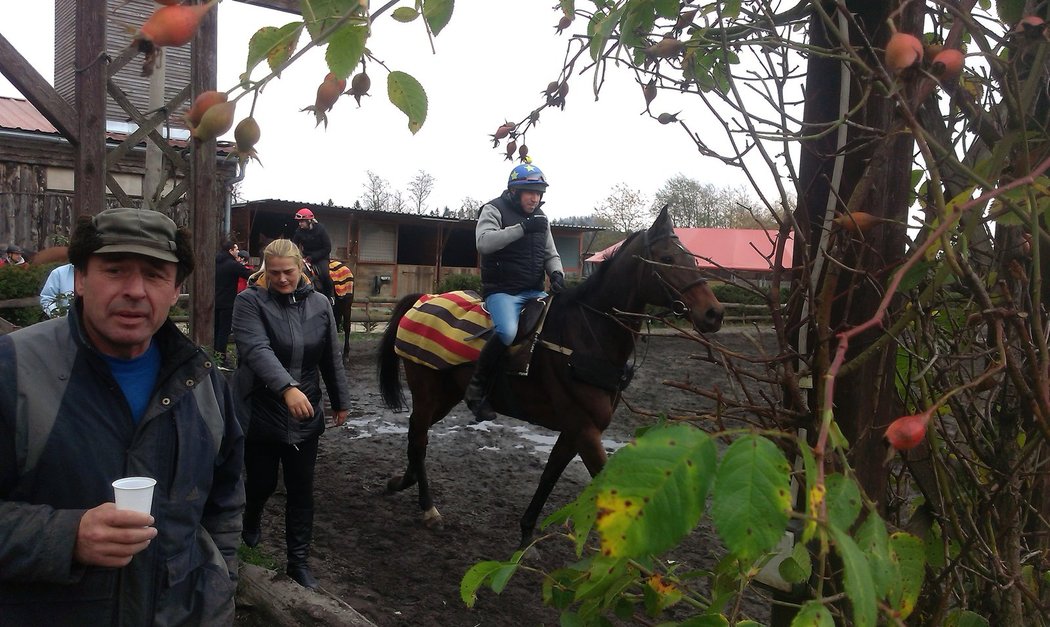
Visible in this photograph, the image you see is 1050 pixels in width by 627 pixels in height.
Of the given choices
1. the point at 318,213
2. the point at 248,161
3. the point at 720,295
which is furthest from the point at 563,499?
the point at 318,213

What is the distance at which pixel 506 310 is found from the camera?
215 inches

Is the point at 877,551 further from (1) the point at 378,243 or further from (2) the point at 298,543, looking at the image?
(1) the point at 378,243

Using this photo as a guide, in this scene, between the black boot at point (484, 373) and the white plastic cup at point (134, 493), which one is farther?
the black boot at point (484, 373)

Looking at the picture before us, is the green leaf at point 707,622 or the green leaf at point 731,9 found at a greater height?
the green leaf at point 731,9

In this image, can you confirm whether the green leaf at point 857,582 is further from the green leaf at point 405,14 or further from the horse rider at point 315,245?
the horse rider at point 315,245

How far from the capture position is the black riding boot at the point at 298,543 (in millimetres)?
4262

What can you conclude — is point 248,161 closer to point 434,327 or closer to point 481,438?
point 434,327

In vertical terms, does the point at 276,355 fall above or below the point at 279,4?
below

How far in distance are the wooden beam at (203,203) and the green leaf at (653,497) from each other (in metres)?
4.62

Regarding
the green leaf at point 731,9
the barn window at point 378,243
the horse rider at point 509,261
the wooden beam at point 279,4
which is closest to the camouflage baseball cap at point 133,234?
the wooden beam at point 279,4

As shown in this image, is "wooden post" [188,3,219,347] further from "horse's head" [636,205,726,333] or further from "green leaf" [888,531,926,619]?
"green leaf" [888,531,926,619]

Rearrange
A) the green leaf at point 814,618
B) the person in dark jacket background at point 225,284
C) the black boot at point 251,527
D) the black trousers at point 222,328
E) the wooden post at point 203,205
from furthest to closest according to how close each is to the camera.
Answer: the black trousers at point 222,328, the person in dark jacket background at point 225,284, the wooden post at point 203,205, the black boot at point 251,527, the green leaf at point 814,618

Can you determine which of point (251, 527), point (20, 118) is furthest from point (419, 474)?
point (20, 118)

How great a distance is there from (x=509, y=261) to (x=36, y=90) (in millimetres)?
3096
